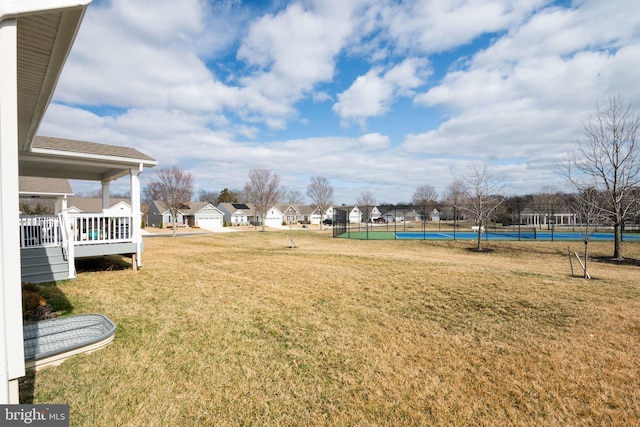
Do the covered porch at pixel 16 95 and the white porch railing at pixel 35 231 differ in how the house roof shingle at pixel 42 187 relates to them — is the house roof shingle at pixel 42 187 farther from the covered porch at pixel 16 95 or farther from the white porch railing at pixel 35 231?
the covered porch at pixel 16 95

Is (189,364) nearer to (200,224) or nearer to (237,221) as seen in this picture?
(200,224)

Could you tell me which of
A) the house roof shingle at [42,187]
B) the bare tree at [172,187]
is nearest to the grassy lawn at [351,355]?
the house roof shingle at [42,187]

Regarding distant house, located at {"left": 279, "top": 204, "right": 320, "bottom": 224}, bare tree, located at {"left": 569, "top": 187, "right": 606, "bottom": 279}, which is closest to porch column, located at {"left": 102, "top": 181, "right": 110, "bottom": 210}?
bare tree, located at {"left": 569, "top": 187, "right": 606, "bottom": 279}

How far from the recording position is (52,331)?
475 centimetres

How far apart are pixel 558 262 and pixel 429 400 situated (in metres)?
14.6

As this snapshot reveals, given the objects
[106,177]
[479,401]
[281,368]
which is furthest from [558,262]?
[106,177]

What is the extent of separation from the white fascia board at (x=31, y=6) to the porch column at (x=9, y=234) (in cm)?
9

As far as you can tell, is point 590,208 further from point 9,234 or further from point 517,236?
point 9,234

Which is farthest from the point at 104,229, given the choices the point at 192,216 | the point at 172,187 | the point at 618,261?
the point at 192,216

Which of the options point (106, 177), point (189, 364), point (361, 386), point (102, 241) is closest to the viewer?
point (361, 386)

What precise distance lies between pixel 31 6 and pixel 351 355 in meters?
5.46

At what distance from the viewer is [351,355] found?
14.9 feet

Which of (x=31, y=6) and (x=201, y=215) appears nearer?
(x=31, y=6)

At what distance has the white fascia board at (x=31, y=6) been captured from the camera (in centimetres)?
257
